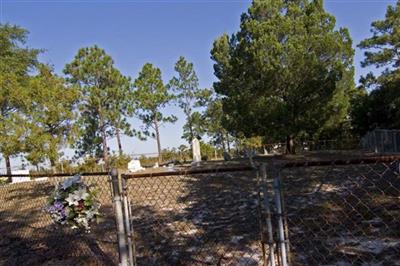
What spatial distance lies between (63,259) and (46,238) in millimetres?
1462

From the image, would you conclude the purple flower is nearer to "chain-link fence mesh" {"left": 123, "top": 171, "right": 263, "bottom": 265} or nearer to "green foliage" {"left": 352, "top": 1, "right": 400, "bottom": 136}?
"chain-link fence mesh" {"left": 123, "top": 171, "right": 263, "bottom": 265}

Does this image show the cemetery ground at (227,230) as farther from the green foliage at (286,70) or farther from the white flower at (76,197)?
the green foliage at (286,70)

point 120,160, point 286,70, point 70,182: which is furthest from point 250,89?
point 70,182

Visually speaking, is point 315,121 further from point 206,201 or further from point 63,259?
point 63,259

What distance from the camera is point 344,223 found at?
5324 mm

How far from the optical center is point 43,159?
1375 cm

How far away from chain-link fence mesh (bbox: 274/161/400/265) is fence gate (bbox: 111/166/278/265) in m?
0.58

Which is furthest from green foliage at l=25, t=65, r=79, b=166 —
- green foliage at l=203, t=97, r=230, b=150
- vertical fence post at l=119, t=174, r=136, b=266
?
green foliage at l=203, t=97, r=230, b=150

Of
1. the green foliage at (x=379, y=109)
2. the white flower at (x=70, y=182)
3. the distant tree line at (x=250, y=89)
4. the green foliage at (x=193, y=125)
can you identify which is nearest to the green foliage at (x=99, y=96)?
the distant tree line at (x=250, y=89)

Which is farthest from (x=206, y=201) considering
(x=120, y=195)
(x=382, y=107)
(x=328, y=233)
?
(x=382, y=107)

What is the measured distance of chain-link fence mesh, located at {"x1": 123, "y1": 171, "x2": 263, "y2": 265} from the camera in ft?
15.0

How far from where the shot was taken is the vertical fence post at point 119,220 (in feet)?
9.87

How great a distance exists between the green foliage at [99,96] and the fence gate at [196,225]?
19126 millimetres

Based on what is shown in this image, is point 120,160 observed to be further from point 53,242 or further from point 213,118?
point 53,242
